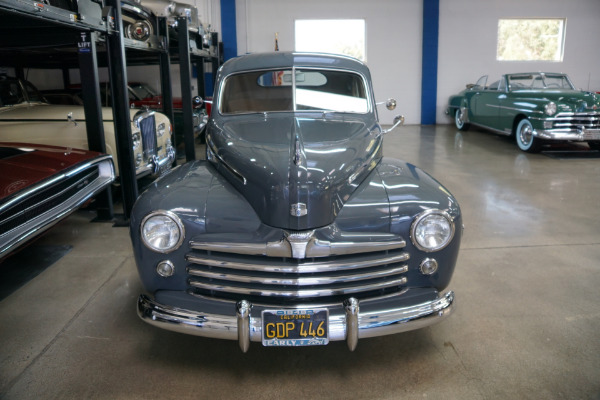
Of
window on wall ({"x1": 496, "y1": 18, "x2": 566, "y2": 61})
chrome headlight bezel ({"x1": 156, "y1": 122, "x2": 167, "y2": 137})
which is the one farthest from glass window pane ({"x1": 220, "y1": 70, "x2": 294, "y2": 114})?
window on wall ({"x1": 496, "y1": 18, "x2": 566, "y2": 61})

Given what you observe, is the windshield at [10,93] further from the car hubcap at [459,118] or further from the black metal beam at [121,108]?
the car hubcap at [459,118]

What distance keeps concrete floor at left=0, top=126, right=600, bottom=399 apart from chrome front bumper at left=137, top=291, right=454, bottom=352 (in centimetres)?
31

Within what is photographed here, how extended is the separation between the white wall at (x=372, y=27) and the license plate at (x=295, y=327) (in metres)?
12.1

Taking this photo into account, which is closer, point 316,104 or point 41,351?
point 41,351

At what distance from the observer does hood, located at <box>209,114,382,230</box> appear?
212cm

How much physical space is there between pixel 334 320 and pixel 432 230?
63 cm

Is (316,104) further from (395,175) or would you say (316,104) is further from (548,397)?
(548,397)

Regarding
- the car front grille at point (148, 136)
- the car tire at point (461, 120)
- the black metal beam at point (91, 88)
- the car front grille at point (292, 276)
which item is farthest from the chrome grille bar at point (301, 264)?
the car tire at point (461, 120)

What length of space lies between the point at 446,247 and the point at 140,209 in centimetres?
145

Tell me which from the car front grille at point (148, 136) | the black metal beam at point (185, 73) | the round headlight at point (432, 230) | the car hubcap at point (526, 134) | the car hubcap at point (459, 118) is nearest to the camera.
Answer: the round headlight at point (432, 230)

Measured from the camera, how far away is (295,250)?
203 cm

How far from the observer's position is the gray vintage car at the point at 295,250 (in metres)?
1.98

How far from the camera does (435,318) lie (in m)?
2.07

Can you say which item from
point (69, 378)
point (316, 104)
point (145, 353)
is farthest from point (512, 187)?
point (69, 378)
